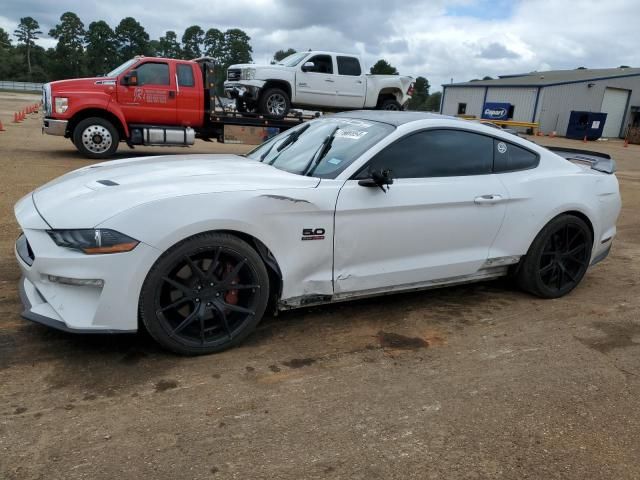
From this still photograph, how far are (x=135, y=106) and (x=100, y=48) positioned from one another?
9482 cm

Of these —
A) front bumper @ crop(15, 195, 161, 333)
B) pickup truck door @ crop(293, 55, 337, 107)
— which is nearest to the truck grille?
pickup truck door @ crop(293, 55, 337, 107)

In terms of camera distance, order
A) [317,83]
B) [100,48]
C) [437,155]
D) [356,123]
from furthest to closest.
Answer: [100,48], [317,83], [356,123], [437,155]

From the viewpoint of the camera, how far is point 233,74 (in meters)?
13.7

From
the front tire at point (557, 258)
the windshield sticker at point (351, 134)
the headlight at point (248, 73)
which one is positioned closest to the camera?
the windshield sticker at point (351, 134)

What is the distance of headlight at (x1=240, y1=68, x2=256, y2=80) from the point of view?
13.1 meters

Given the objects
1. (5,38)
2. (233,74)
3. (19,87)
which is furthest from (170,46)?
(233,74)

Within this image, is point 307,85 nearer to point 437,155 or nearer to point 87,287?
point 437,155

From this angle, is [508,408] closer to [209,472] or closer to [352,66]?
[209,472]

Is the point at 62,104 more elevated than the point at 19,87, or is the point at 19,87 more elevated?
the point at 62,104

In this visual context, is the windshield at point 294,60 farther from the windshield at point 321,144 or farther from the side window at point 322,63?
the windshield at point 321,144

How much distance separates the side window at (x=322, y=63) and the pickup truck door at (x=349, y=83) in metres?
0.24

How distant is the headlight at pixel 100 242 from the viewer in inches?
112

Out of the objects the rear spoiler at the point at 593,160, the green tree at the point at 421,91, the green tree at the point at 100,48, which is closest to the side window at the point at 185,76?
the rear spoiler at the point at 593,160

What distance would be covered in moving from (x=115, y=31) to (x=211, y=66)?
315 ft
